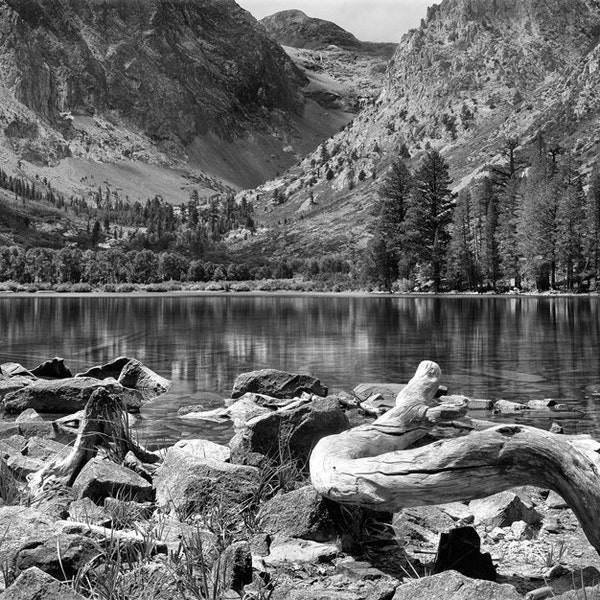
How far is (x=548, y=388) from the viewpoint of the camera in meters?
26.4

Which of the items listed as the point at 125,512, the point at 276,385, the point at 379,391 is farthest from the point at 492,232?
the point at 125,512

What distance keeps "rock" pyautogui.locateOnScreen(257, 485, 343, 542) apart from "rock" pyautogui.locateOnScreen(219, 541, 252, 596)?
196 centimetres

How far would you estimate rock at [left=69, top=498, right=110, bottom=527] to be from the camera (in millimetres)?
8508

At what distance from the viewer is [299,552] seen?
8617 millimetres

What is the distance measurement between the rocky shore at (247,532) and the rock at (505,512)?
0.02 meters

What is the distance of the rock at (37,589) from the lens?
5742 millimetres

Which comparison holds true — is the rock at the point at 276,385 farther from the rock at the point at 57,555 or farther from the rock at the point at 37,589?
the rock at the point at 37,589

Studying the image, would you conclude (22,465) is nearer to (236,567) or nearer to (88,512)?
(88,512)

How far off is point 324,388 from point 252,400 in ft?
12.3

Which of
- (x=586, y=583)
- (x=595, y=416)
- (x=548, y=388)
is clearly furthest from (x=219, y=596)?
(x=548, y=388)

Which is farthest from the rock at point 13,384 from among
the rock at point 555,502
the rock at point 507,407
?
the rock at point 555,502

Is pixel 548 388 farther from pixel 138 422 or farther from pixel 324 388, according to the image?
pixel 138 422

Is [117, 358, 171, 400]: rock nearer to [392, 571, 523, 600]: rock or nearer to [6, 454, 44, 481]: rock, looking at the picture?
[6, 454, 44, 481]: rock

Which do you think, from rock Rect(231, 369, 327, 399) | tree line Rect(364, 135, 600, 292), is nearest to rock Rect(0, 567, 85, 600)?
rock Rect(231, 369, 327, 399)
